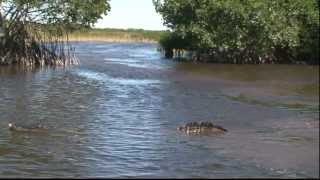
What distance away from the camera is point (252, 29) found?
33.2 meters

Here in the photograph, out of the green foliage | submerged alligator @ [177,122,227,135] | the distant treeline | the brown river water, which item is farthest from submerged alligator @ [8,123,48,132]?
the distant treeline

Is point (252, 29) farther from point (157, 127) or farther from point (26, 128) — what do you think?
point (26, 128)

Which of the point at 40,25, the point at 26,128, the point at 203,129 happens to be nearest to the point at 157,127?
the point at 203,129

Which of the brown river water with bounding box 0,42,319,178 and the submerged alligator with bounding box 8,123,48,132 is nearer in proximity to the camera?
the brown river water with bounding box 0,42,319,178

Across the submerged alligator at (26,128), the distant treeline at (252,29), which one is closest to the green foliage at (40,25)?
the distant treeline at (252,29)

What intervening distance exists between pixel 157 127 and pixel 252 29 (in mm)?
21685

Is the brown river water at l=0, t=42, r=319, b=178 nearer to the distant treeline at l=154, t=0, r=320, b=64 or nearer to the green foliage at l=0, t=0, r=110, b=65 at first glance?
the green foliage at l=0, t=0, r=110, b=65

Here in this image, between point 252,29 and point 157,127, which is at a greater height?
point 252,29

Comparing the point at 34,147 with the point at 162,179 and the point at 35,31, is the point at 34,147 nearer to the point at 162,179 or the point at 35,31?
the point at 162,179

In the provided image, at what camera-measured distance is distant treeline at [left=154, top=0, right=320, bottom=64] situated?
107ft

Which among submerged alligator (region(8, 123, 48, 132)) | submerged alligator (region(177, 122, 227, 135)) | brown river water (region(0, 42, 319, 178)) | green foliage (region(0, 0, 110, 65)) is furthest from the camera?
green foliage (region(0, 0, 110, 65))

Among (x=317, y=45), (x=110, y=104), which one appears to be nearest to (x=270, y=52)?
(x=317, y=45)

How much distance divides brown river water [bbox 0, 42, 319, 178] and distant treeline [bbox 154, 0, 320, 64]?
851 cm

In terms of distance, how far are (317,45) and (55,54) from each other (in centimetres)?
1357
